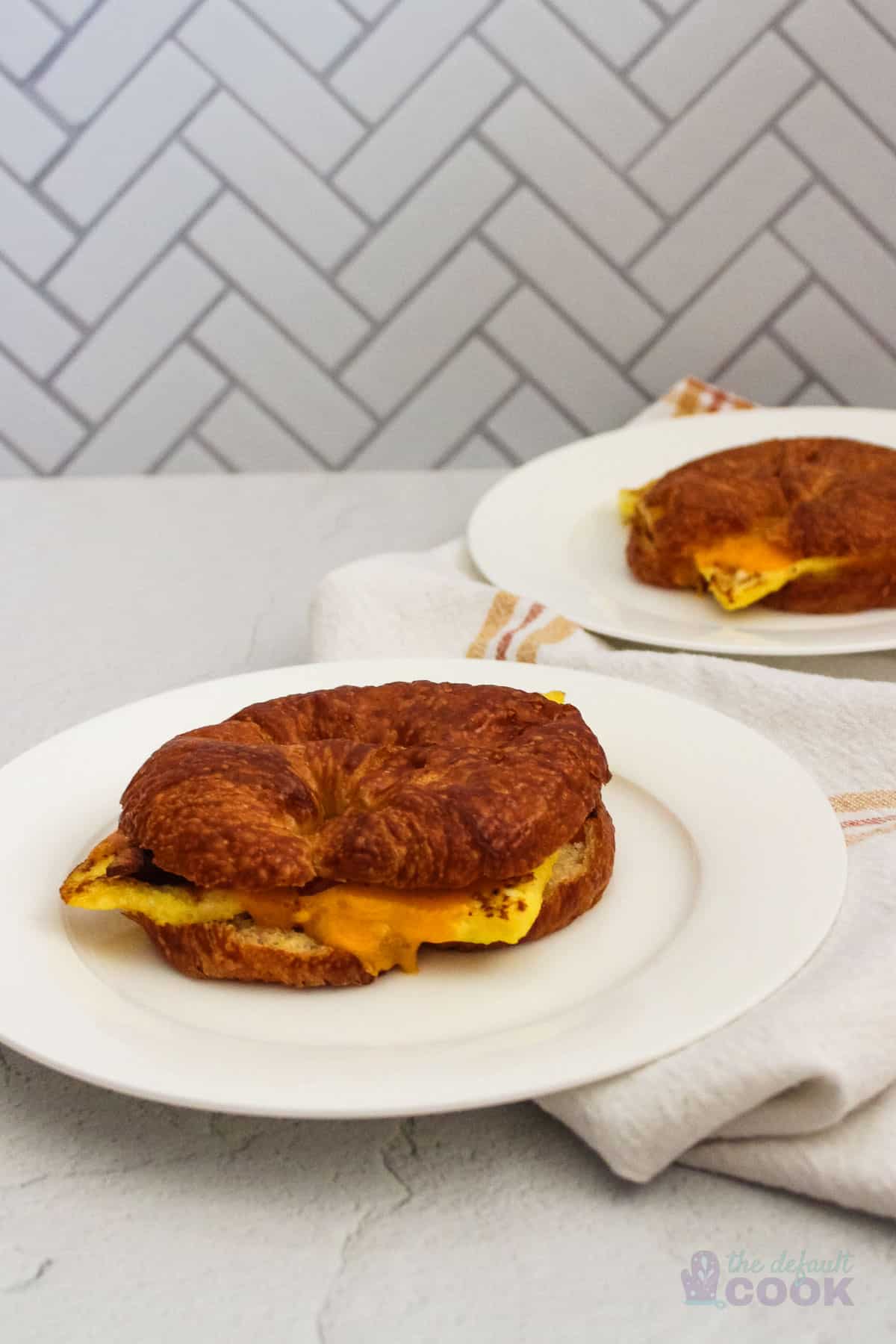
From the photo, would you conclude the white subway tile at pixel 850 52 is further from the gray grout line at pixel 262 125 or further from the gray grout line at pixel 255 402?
the gray grout line at pixel 255 402

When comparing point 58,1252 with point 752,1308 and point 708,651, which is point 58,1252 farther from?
point 708,651

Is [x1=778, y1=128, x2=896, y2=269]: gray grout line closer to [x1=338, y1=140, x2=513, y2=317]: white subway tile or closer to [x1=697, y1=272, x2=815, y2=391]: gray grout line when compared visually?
[x1=697, y1=272, x2=815, y2=391]: gray grout line

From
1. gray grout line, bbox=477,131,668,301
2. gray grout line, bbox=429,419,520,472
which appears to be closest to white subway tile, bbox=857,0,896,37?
gray grout line, bbox=477,131,668,301

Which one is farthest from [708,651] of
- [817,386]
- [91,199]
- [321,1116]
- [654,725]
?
[91,199]

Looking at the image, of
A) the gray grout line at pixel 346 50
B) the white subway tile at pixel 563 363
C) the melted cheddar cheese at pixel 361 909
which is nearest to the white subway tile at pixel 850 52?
the white subway tile at pixel 563 363

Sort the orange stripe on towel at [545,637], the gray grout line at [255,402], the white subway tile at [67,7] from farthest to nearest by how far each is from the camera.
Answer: the gray grout line at [255,402], the white subway tile at [67,7], the orange stripe on towel at [545,637]

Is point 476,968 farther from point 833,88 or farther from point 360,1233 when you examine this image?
point 833,88

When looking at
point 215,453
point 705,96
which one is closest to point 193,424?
point 215,453
